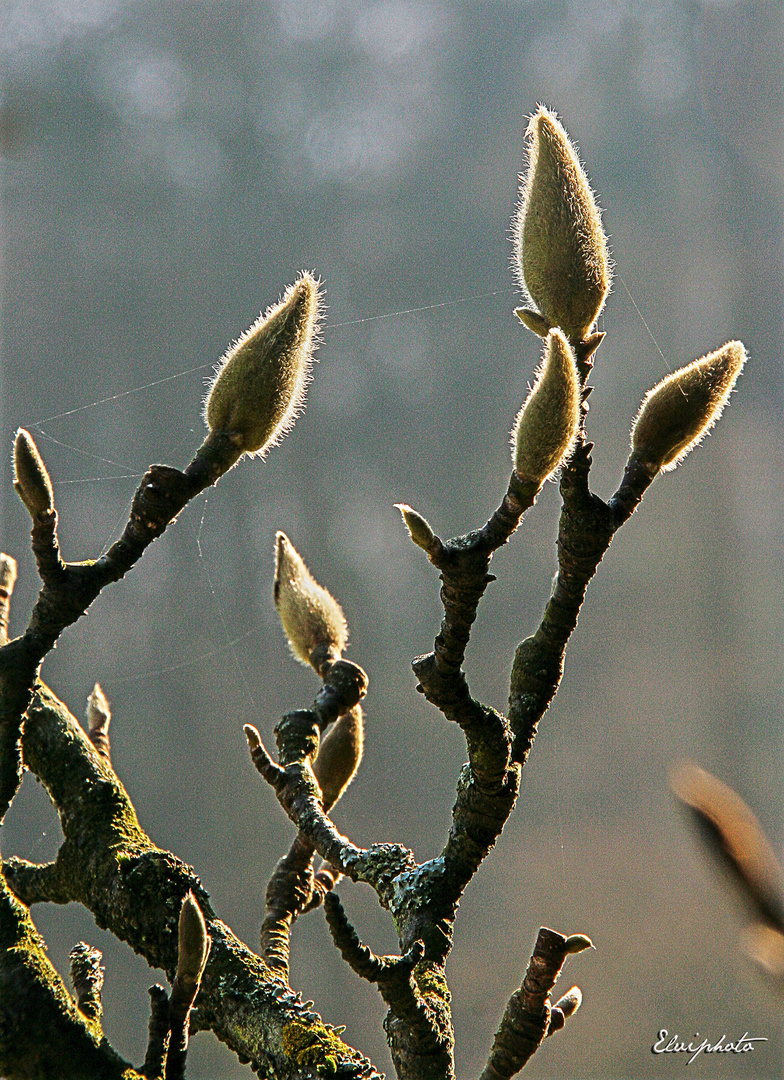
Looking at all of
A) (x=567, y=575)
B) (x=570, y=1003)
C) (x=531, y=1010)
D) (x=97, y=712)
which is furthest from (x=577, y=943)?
(x=97, y=712)

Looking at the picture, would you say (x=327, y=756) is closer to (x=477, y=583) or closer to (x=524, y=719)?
(x=524, y=719)

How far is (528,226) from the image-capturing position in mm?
936

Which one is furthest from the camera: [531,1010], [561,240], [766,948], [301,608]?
[301,608]

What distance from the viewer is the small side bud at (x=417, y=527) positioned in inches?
30.7

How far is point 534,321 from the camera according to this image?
938mm

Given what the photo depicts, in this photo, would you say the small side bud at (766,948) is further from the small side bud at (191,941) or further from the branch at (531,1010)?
the branch at (531,1010)

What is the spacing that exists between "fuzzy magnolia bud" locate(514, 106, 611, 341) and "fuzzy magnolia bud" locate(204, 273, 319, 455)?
25 centimetres

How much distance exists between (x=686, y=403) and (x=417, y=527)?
1.33 feet

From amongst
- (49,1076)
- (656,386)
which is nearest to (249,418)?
(656,386)

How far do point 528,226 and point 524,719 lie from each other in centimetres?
60

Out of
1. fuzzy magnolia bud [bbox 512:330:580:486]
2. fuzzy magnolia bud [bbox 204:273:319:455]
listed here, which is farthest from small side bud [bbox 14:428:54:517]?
fuzzy magnolia bud [bbox 512:330:580:486]

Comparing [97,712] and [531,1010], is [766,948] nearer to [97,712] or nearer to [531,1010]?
[531,1010]

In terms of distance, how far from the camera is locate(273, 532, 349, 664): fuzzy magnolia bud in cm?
136

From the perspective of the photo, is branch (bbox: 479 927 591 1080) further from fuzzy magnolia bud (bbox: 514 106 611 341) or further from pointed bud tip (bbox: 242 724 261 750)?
fuzzy magnolia bud (bbox: 514 106 611 341)
